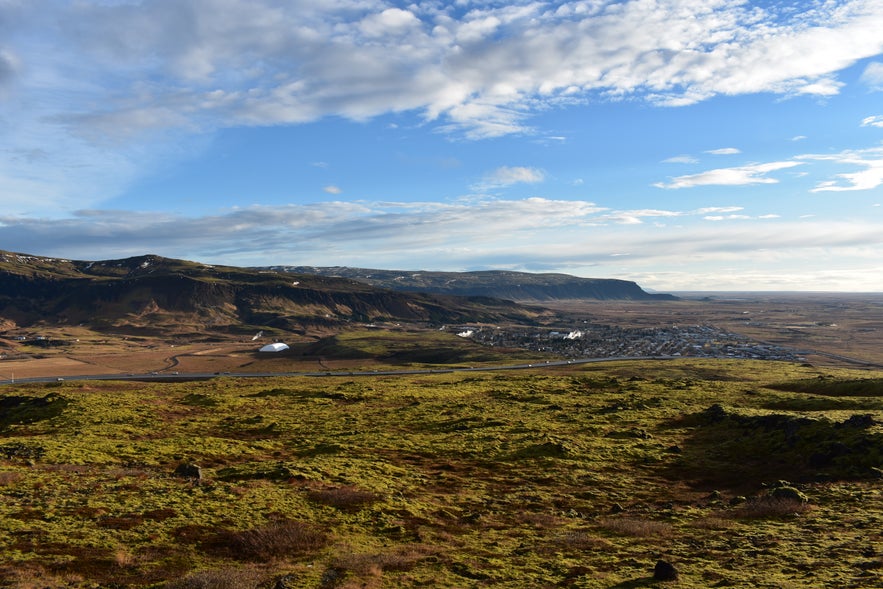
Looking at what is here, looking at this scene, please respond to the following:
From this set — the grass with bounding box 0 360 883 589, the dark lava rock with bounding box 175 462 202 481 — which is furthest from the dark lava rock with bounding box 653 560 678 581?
the dark lava rock with bounding box 175 462 202 481

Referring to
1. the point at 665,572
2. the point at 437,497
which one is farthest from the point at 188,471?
the point at 665,572

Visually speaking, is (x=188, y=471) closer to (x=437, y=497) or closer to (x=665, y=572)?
(x=437, y=497)

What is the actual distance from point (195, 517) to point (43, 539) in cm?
606

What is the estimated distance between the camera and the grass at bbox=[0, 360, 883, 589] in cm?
2038

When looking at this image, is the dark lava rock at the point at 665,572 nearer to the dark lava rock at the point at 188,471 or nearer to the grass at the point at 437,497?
the grass at the point at 437,497

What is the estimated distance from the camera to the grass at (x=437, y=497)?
20.4 meters

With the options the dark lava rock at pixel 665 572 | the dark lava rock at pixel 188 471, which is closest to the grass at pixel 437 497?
the dark lava rock at pixel 665 572

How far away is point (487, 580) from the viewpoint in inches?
774

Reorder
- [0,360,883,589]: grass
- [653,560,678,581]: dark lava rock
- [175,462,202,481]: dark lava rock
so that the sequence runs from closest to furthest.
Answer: [653,560,678,581]: dark lava rock < [0,360,883,589]: grass < [175,462,202,481]: dark lava rock

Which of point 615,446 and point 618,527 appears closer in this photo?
point 618,527

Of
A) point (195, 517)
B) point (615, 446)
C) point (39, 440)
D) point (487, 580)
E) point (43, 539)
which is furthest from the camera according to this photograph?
point (615, 446)

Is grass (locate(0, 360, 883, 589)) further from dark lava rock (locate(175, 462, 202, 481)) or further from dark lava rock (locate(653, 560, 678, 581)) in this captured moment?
dark lava rock (locate(175, 462, 202, 481))

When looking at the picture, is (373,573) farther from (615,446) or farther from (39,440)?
(39,440)

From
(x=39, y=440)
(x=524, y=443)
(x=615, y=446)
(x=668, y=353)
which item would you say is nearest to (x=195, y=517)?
(x=39, y=440)
